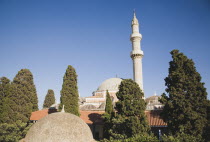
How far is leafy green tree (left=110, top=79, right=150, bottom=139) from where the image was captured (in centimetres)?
1345

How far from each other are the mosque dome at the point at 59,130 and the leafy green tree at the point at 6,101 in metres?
9.25

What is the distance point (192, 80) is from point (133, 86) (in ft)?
15.3

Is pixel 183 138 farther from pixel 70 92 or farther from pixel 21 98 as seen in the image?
pixel 21 98

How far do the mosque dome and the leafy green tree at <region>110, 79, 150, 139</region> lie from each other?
321 centimetres

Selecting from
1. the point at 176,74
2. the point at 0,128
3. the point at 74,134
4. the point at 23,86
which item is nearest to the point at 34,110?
the point at 23,86

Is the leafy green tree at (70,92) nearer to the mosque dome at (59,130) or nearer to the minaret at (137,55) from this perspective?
the mosque dome at (59,130)

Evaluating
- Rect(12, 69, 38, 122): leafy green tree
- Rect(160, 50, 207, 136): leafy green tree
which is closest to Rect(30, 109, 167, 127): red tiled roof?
Rect(12, 69, 38, 122): leafy green tree

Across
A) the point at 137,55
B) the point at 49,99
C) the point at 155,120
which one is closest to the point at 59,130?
the point at 155,120

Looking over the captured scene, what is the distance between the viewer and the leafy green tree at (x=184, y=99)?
11.6 meters

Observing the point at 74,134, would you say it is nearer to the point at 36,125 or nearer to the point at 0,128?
the point at 36,125

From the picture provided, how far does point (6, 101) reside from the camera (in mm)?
20328

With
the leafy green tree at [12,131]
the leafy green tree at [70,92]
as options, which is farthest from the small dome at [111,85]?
the leafy green tree at [12,131]

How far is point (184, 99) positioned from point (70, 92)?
15.0 m

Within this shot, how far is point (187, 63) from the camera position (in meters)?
12.7
